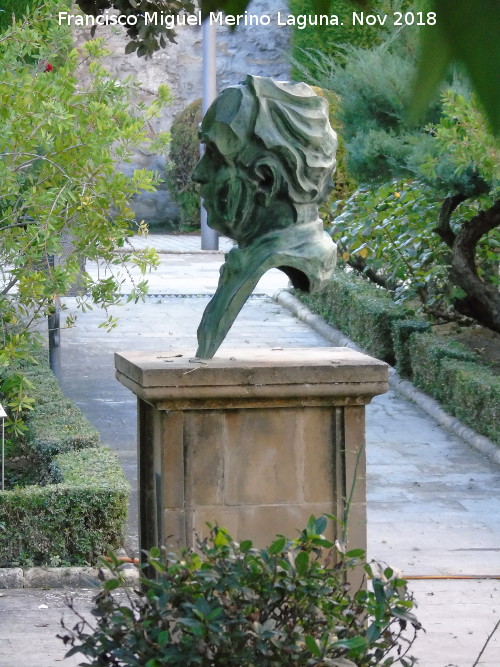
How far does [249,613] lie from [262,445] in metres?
0.96

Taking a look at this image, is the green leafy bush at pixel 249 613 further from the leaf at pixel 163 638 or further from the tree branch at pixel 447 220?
the tree branch at pixel 447 220

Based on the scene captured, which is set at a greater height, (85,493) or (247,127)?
(247,127)

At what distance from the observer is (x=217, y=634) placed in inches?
114

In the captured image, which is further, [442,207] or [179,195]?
[179,195]

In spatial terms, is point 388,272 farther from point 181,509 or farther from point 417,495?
point 181,509

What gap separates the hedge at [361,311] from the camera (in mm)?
11055

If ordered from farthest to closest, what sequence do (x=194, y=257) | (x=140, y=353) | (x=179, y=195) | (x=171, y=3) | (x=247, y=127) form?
(x=179, y=195) < (x=194, y=257) < (x=171, y=3) < (x=140, y=353) < (x=247, y=127)

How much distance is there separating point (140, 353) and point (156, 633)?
4.77ft

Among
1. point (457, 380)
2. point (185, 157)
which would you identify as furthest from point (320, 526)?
point (185, 157)

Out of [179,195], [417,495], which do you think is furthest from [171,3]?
[179,195]

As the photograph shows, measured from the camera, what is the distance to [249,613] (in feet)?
9.78

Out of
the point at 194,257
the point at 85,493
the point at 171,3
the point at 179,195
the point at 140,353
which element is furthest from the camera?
the point at 179,195

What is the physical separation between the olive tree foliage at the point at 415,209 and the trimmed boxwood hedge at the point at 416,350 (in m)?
0.36

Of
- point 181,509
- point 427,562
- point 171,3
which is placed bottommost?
point 427,562
